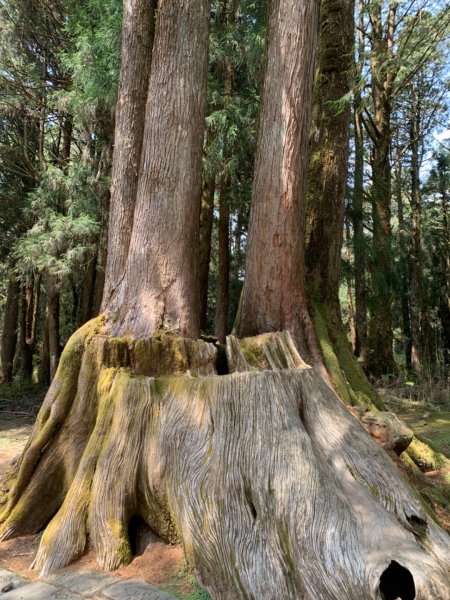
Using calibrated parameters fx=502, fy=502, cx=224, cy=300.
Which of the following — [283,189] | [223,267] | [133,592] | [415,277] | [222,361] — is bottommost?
[133,592]

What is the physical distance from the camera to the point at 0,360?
19.2 m

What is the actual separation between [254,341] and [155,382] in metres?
1.03

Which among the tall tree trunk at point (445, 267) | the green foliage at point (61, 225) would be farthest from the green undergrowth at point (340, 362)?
the tall tree trunk at point (445, 267)

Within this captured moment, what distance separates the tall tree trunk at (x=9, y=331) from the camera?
59.8 feet

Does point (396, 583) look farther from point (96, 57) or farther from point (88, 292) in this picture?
point (88, 292)

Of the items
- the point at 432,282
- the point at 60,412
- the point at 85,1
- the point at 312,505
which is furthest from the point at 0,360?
the point at 432,282

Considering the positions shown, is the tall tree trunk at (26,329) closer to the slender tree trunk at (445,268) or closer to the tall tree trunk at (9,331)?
the tall tree trunk at (9,331)

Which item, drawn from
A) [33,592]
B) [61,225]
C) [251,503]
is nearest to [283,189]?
[251,503]

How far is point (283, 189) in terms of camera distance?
4.87 meters

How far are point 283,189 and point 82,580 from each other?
362 centimetres

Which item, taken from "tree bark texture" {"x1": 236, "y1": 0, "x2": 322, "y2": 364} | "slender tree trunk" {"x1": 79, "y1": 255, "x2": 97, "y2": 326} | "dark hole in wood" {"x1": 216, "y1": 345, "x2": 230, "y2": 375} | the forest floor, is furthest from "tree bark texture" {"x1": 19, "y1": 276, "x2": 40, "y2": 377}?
"dark hole in wood" {"x1": 216, "y1": 345, "x2": 230, "y2": 375}

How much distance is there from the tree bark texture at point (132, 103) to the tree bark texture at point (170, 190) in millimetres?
500

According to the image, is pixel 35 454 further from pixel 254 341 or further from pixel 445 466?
Answer: pixel 445 466

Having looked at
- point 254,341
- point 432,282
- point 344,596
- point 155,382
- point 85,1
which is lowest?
point 344,596
